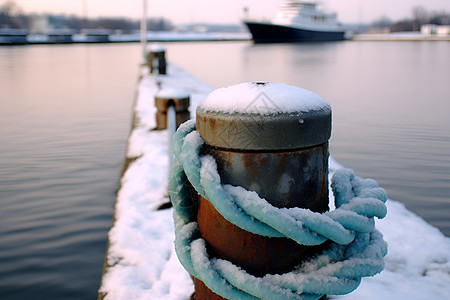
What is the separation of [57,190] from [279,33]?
5805 cm

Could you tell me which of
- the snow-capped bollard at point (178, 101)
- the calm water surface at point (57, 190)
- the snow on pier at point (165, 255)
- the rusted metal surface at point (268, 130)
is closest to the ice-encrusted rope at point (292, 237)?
the rusted metal surface at point (268, 130)

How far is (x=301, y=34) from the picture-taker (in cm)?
6016

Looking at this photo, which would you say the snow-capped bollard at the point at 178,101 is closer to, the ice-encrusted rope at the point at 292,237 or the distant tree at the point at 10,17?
the ice-encrusted rope at the point at 292,237

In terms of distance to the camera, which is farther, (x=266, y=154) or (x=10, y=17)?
(x=10, y=17)

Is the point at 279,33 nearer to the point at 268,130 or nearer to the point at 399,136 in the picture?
the point at 399,136

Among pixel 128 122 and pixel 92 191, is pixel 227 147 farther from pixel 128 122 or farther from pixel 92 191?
pixel 128 122

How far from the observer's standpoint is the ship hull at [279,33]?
58906mm

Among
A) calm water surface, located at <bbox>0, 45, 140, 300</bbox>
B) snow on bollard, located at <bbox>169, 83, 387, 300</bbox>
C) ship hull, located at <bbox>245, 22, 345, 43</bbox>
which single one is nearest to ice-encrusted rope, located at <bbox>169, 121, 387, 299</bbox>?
snow on bollard, located at <bbox>169, 83, 387, 300</bbox>

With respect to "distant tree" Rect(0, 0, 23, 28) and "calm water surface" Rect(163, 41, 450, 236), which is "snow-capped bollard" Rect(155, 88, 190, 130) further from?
"distant tree" Rect(0, 0, 23, 28)

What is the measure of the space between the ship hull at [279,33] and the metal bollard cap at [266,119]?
59464mm

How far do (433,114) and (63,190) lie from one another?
801 centimetres

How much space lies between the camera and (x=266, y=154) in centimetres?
136

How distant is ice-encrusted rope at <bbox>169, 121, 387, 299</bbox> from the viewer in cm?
132

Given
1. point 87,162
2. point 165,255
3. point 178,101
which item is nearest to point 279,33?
point 87,162
